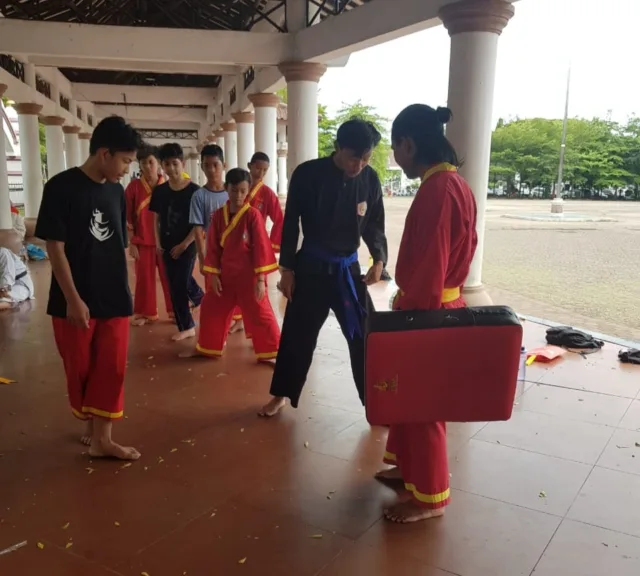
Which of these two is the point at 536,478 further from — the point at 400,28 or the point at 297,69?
the point at 297,69

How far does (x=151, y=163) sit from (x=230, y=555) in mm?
3804

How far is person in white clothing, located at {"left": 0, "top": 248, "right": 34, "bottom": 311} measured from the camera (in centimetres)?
611

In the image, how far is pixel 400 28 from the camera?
568 centimetres

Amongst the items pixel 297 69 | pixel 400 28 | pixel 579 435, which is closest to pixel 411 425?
pixel 579 435

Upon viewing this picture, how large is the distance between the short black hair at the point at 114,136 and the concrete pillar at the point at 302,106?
209 inches

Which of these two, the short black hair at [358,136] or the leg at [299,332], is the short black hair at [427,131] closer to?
the short black hair at [358,136]

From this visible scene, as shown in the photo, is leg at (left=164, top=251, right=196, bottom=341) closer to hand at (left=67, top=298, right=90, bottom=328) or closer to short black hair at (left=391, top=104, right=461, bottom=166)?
hand at (left=67, top=298, right=90, bottom=328)

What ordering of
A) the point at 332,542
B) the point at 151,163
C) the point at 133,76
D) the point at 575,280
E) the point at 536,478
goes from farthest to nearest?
the point at 133,76, the point at 575,280, the point at 151,163, the point at 536,478, the point at 332,542

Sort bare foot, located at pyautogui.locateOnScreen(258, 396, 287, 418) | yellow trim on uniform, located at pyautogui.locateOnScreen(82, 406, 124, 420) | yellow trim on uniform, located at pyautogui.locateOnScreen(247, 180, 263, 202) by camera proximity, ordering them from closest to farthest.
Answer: yellow trim on uniform, located at pyautogui.locateOnScreen(82, 406, 124, 420), bare foot, located at pyautogui.locateOnScreen(258, 396, 287, 418), yellow trim on uniform, located at pyautogui.locateOnScreen(247, 180, 263, 202)

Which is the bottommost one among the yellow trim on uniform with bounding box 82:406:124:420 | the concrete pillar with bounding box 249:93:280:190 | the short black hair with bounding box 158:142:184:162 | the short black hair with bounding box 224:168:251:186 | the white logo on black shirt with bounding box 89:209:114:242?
the yellow trim on uniform with bounding box 82:406:124:420

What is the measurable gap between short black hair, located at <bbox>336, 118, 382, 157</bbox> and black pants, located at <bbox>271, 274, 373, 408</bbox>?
66cm

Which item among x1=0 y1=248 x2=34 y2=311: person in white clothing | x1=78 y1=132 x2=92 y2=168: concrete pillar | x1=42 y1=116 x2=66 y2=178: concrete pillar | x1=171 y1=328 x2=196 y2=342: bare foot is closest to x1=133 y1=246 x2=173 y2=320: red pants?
x1=171 y1=328 x2=196 y2=342: bare foot

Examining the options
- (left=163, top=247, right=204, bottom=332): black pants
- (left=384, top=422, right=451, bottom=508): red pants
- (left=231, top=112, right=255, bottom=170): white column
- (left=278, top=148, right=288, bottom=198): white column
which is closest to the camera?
(left=384, top=422, right=451, bottom=508): red pants

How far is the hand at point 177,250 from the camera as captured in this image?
4766 millimetres
